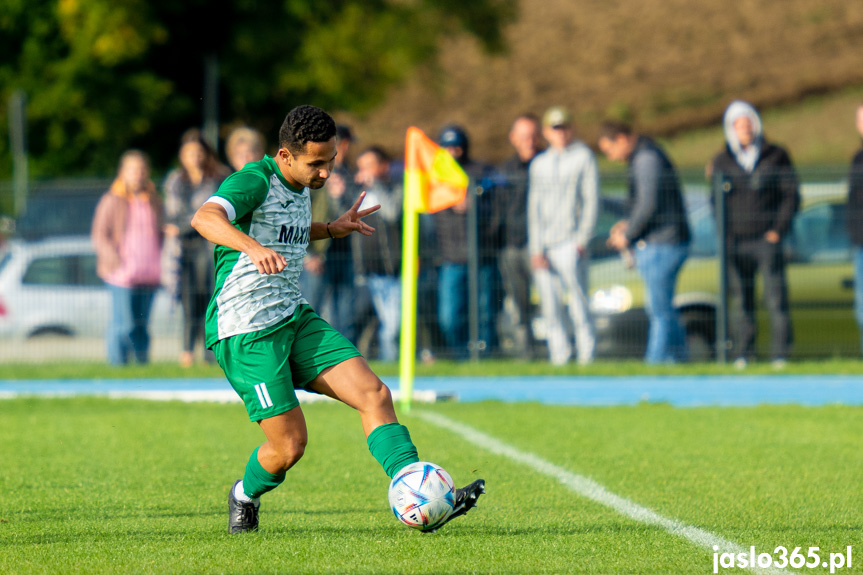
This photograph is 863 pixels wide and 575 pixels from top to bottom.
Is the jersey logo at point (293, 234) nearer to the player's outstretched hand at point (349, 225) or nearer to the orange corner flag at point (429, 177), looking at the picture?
the player's outstretched hand at point (349, 225)

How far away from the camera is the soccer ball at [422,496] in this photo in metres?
4.92

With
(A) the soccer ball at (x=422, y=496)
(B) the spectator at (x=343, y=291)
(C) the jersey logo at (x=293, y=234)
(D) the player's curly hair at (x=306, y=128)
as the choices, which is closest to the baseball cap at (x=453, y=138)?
(B) the spectator at (x=343, y=291)

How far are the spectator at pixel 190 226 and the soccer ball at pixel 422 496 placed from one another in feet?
26.7

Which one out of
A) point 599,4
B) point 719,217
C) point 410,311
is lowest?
point 410,311

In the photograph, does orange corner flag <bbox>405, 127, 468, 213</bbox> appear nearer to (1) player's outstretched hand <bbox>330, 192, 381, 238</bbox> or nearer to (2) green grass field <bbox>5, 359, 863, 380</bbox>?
(2) green grass field <bbox>5, 359, 863, 380</bbox>

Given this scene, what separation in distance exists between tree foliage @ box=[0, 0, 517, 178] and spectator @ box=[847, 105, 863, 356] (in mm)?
16131

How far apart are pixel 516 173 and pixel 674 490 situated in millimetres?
7190

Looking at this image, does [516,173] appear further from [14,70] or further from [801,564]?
[14,70]

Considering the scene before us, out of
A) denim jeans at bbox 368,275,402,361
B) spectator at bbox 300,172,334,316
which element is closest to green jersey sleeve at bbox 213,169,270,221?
spectator at bbox 300,172,334,316

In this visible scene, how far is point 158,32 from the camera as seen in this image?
86.6 feet

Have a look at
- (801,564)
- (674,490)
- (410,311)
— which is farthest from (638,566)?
(410,311)

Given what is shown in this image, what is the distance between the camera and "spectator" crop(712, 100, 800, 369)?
1249cm

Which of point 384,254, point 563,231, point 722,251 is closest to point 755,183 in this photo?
point 722,251

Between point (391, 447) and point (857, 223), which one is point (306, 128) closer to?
point (391, 447)
